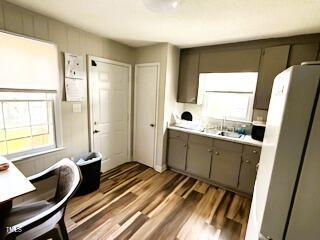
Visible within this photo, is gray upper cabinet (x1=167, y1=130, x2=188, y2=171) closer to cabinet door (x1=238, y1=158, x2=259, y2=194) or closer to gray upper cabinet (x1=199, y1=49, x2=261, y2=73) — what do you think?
cabinet door (x1=238, y1=158, x2=259, y2=194)

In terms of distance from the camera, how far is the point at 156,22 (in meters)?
2.01

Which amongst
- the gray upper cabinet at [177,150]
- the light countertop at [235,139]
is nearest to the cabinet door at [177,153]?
the gray upper cabinet at [177,150]

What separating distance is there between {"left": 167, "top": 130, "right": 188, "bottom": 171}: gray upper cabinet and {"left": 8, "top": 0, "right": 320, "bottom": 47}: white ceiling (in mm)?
1630

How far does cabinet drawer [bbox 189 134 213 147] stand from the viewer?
2.72 meters

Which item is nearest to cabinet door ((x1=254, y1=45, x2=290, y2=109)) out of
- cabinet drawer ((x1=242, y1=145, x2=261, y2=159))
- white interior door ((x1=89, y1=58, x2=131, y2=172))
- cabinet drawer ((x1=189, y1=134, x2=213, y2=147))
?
cabinet drawer ((x1=242, y1=145, x2=261, y2=159))

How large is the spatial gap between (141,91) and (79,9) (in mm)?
1646

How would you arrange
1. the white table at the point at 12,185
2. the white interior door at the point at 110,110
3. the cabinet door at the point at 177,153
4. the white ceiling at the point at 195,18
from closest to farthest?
the white table at the point at 12,185
the white ceiling at the point at 195,18
the white interior door at the point at 110,110
the cabinet door at the point at 177,153

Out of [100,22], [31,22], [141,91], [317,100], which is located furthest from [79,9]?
[317,100]

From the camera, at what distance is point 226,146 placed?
2.57 meters

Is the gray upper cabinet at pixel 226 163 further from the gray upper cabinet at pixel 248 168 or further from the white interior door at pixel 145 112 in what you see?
the white interior door at pixel 145 112

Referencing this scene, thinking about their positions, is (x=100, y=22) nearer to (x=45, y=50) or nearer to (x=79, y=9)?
(x=79, y=9)

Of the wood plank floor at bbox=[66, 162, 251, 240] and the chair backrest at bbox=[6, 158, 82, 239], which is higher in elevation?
the chair backrest at bbox=[6, 158, 82, 239]

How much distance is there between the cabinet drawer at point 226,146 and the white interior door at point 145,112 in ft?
3.70

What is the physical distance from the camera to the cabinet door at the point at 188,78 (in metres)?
3.02
